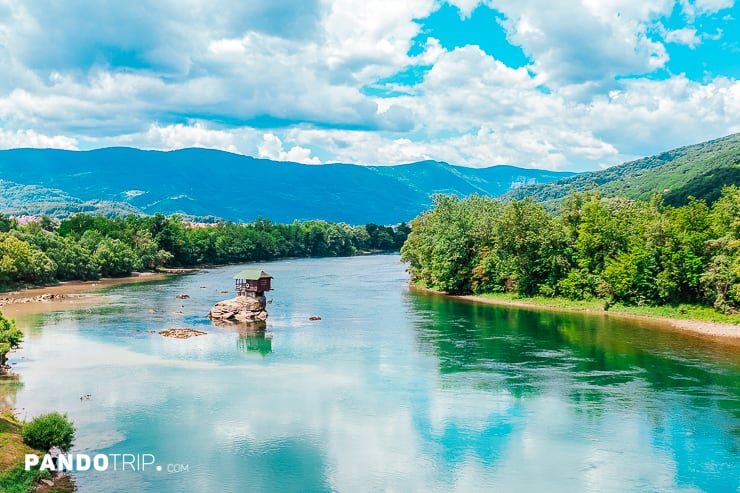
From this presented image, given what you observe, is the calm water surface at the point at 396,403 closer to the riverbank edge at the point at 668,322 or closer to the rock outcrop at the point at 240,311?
the riverbank edge at the point at 668,322

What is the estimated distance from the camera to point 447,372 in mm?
46344

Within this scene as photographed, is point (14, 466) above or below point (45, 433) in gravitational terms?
below

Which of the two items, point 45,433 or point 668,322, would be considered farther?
point 668,322

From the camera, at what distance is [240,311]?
234ft

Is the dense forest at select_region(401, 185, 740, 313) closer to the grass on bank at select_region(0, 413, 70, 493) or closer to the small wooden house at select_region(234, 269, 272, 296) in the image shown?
the small wooden house at select_region(234, 269, 272, 296)

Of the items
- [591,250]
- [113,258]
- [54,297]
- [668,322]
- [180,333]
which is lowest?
[668,322]

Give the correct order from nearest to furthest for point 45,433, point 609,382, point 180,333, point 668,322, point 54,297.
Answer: point 45,433 < point 609,382 < point 180,333 < point 668,322 < point 54,297

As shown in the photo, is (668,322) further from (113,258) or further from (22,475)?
(113,258)

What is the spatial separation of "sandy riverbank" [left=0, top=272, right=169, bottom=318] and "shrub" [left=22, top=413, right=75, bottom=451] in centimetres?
4910

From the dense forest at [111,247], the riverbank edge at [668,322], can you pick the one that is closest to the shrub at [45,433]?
the riverbank edge at [668,322]

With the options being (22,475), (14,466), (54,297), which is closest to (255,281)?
(54,297)

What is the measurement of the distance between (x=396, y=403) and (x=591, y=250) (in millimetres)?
48785

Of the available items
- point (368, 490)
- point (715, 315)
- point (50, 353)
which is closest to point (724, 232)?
point (715, 315)

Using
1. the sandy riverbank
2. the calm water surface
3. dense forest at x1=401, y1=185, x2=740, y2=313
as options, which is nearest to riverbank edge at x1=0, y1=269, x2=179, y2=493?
the sandy riverbank
